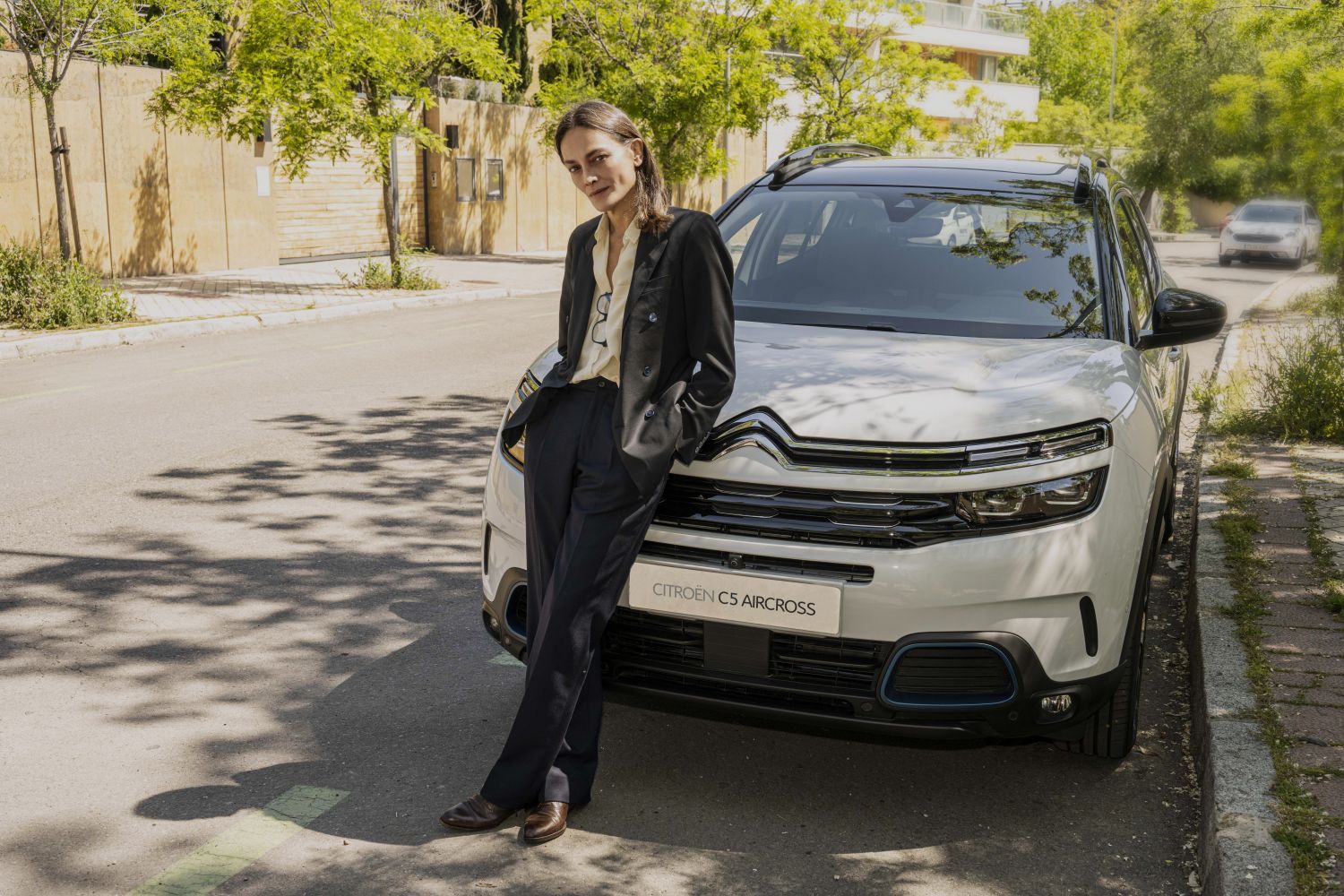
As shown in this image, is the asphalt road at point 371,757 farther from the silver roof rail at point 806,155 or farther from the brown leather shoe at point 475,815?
the silver roof rail at point 806,155

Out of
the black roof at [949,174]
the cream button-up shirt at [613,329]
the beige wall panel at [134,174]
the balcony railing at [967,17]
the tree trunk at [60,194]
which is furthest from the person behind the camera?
the balcony railing at [967,17]

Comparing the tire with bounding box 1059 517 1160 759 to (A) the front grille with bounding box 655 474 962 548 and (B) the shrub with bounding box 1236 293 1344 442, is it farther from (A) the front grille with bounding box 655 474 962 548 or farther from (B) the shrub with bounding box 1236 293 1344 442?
(B) the shrub with bounding box 1236 293 1344 442

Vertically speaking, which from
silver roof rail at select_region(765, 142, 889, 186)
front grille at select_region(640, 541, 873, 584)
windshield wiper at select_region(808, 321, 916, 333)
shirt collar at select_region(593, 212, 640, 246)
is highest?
silver roof rail at select_region(765, 142, 889, 186)

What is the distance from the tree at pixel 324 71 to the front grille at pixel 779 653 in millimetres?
14514

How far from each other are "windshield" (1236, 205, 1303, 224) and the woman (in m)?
32.3

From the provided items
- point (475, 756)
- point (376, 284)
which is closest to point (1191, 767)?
point (475, 756)

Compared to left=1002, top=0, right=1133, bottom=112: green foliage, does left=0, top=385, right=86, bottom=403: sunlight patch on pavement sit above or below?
below

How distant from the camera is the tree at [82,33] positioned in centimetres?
1477

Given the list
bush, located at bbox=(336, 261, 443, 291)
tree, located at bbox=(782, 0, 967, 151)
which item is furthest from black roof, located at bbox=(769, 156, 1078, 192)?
tree, located at bbox=(782, 0, 967, 151)

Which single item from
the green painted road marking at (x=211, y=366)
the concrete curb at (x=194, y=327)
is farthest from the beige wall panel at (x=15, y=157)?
the green painted road marking at (x=211, y=366)

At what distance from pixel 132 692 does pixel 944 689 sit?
8.61 feet

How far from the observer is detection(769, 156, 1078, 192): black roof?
5.21m

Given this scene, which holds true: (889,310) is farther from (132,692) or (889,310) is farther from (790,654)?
(132,692)

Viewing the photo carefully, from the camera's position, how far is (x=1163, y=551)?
20.9 feet
